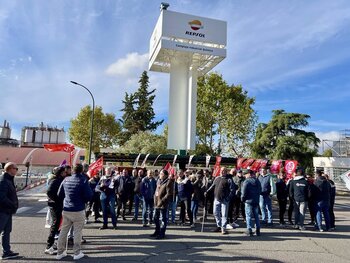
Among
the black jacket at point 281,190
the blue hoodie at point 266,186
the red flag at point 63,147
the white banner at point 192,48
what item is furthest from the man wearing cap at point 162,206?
the white banner at point 192,48

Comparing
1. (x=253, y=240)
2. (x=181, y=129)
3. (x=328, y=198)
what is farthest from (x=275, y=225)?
(x=181, y=129)

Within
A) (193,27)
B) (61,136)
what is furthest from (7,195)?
(61,136)

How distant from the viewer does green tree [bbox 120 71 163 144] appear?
54.2 m

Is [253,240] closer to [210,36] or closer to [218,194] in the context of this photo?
[218,194]

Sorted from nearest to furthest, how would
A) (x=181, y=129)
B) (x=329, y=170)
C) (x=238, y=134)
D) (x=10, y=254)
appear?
(x=10, y=254) → (x=181, y=129) → (x=238, y=134) → (x=329, y=170)

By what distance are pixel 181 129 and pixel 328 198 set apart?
825 inches

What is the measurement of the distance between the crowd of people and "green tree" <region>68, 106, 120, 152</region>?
144ft

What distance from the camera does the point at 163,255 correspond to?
7098 mm

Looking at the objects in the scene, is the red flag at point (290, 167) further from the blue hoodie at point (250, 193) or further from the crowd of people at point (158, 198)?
the blue hoodie at point (250, 193)

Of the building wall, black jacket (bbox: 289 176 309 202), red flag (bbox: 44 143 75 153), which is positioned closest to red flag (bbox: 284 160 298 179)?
black jacket (bbox: 289 176 309 202)

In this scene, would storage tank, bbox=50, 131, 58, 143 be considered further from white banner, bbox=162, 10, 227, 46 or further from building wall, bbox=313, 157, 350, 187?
building wall, bbox=313, 157, 350, 187

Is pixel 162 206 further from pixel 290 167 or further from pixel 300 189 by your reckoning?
pixel 290 167

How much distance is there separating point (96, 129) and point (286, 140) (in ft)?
113

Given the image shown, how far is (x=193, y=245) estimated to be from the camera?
8.16m
